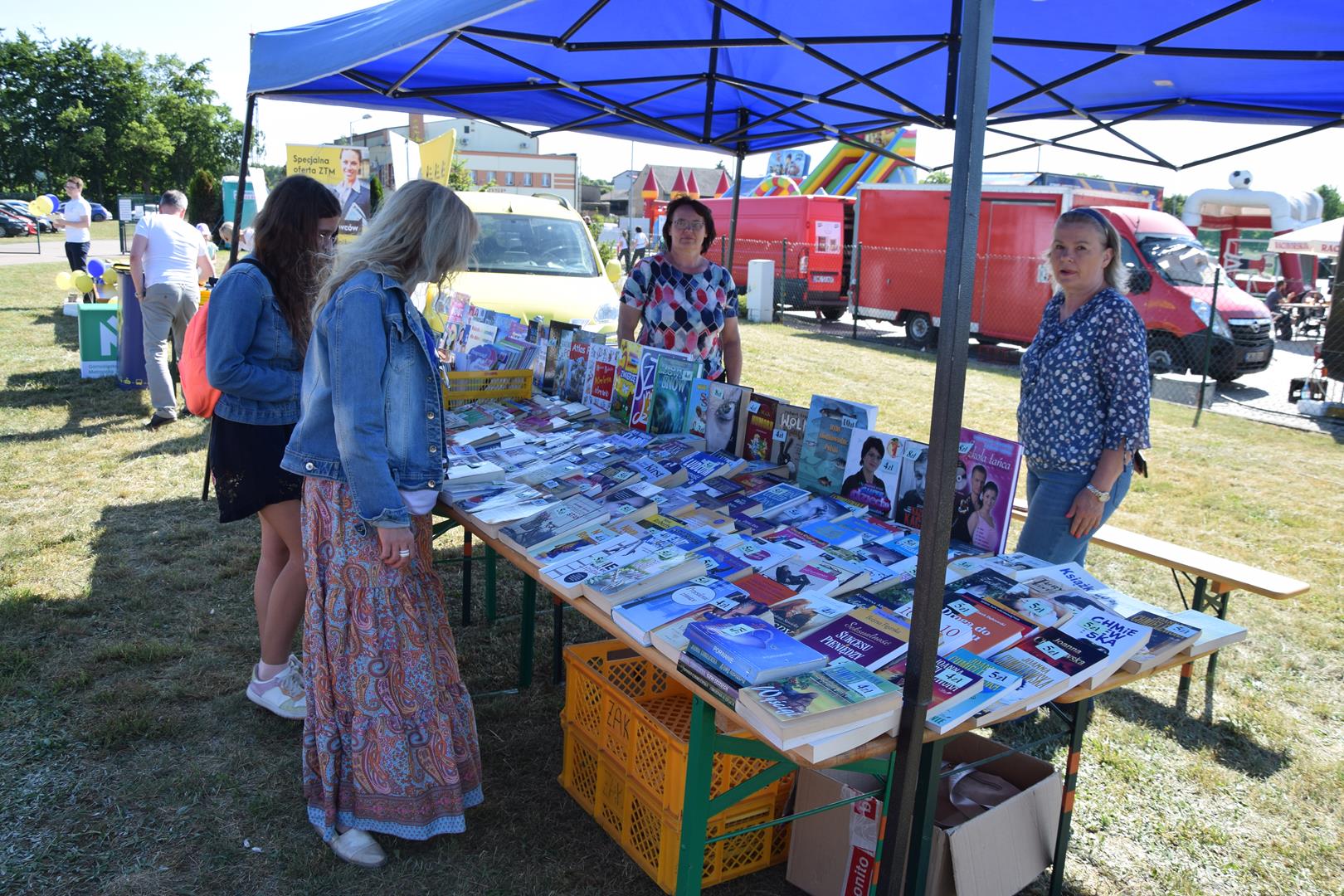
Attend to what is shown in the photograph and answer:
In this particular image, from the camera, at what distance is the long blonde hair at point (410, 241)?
7.12 feet

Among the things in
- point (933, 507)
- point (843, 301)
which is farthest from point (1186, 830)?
point (843, 301)

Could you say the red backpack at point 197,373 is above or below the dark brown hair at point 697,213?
below

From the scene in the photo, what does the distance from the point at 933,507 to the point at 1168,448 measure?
280 inches

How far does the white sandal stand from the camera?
2424mm

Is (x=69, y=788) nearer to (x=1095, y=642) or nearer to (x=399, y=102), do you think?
(x=1095, y=642)

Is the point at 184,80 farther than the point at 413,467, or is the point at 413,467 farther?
the point at 184,80

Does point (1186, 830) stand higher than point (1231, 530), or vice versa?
point (1231, 530)

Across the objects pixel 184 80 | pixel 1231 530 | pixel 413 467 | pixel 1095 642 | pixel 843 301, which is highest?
pixel 184 80

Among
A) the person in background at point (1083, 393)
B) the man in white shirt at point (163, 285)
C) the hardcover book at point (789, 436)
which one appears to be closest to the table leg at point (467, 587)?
the hardcover book at point (789, 436)

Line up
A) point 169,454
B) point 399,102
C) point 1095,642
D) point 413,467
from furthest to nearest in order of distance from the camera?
point 169,454 → point 399,102 → point 413,467 → point 1095,642

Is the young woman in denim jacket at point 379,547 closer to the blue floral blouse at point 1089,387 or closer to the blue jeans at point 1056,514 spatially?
the blue floral blouse at point 1089,387

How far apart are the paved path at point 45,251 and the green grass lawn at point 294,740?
15960mm

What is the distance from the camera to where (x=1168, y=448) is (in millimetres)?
7715

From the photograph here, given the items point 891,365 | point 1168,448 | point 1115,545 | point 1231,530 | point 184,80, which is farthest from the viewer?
point 184,80
